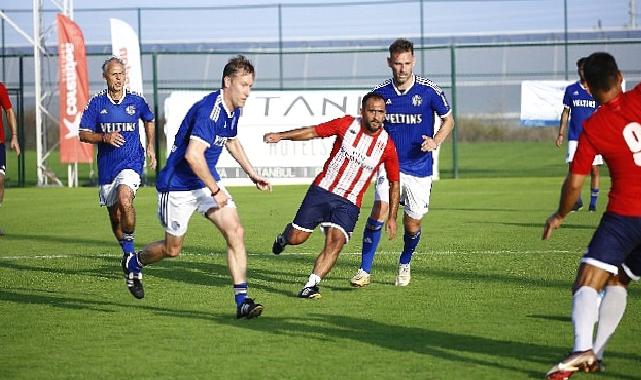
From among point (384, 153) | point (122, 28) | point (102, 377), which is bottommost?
point (102, 377)

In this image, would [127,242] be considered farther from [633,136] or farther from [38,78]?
[38,78]

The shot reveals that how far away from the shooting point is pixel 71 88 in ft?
86.6

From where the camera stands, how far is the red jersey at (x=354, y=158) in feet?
33.8

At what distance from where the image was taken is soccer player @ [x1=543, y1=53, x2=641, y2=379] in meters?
6.59

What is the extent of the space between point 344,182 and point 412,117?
120 cm

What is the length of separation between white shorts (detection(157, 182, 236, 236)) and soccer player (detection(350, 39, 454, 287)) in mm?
2260

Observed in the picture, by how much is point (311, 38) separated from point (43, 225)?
78.9ft

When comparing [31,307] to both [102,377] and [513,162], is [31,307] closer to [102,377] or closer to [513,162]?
[102,377]

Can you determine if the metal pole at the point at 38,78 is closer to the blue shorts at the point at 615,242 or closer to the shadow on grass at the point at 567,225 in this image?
the shadow on grass at the point at 567,225

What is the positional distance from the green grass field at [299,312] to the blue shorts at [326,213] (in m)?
0.63

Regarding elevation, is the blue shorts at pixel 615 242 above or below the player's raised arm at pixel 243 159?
below

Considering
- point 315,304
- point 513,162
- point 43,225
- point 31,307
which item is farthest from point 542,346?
point 513,162

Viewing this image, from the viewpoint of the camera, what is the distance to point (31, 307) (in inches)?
392

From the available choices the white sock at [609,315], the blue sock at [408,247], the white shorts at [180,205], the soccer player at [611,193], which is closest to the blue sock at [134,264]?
the white shorts at [180,205]
